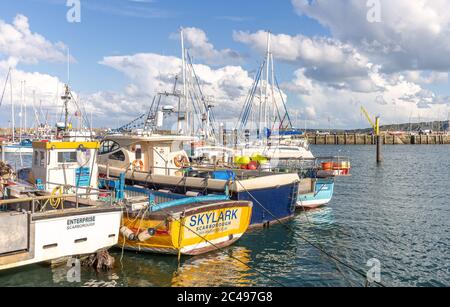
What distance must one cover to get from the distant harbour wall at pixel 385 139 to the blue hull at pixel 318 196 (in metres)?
120

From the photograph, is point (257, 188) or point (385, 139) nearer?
point (257, 188)

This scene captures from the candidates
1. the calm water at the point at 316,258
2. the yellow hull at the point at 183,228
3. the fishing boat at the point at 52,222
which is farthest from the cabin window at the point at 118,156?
the yellow hull at the point at 183,228

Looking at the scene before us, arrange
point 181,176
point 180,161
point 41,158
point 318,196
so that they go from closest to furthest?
1. point 41,158
2. point 181,176
3. point 180,161
4. point 318,196

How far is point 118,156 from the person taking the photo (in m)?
21.4

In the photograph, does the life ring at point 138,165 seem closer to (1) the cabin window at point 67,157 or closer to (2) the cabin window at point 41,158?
(1) the cabin window at point 67,157

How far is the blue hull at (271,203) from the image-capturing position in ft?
57.7

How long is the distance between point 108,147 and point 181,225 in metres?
9.90

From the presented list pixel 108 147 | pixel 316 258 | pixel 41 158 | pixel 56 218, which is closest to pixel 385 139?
pixel 108 147

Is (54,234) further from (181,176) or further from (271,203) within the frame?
(271,203)

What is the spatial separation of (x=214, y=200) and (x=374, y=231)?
26.2ft
